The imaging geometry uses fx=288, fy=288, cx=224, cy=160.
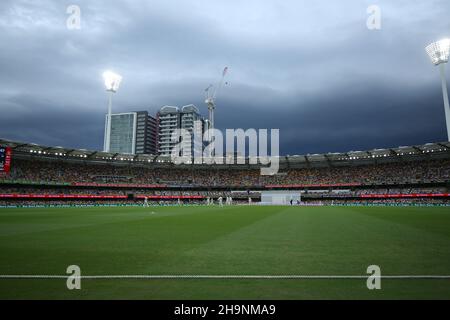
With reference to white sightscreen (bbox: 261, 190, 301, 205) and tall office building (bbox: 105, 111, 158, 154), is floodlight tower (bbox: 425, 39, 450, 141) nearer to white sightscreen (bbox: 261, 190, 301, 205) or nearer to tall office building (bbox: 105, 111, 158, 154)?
white sightscreen (bbox: 261, 190, 301, 205)

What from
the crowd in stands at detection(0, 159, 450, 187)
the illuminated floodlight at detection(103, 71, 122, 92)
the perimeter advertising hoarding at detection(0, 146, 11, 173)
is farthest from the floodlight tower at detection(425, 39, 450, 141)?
the perimeter advertising hoarding at detection(0, 146, 11, 173)

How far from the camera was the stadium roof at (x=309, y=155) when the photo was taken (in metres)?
62.6

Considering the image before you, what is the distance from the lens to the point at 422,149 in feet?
212

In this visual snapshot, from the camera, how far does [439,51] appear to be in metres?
51.8

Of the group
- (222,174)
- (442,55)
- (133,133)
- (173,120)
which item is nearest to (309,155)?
(222,174)

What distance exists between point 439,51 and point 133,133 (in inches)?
6079

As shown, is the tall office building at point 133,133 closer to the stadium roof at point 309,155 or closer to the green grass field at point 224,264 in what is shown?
the stadium roof at point 309,155

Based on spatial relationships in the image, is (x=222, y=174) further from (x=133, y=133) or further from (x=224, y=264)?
(x=133, y=133)

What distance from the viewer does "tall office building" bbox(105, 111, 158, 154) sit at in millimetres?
173625

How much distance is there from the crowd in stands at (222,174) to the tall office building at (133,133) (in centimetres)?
9048

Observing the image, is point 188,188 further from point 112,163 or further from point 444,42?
point 444,42

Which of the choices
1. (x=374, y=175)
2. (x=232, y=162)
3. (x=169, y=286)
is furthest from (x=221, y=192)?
(x=169, y=286)

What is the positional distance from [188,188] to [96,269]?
80.9 m
